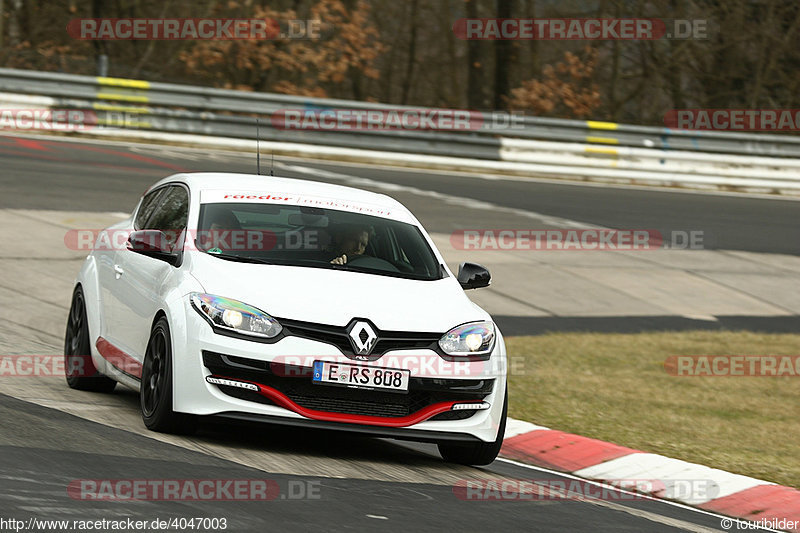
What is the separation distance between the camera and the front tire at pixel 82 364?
8773mm

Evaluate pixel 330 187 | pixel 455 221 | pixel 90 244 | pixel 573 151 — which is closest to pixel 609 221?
pixel 455 221

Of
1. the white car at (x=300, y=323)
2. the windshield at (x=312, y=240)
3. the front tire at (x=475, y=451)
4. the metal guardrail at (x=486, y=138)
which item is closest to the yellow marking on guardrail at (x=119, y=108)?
the metal guardrail at (x=486, y=138)

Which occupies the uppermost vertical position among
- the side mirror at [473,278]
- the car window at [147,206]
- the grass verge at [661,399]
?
the car window at [147,206]

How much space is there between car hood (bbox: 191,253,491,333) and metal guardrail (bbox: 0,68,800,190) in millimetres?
16188

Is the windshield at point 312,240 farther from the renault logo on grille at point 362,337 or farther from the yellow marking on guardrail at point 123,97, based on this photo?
the yellow marking on guardrail at point 123,97

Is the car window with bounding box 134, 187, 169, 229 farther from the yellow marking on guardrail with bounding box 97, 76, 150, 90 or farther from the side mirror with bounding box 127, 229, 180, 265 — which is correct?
the yellow marking on guardrail with bounding box 97, 76, 150, 90

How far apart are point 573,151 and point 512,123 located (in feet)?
4.31

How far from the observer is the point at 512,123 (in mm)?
25062

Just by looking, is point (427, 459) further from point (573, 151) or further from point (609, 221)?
point (573, 151)

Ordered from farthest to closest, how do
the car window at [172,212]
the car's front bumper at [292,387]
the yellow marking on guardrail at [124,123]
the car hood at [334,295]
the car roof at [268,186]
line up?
1. the yellow marking on guardrail at [124,123]
2. the car roof at [268,186]
3. the car window at [172,212]
4. the car hood at [334,295]
5. the car's front bumper at [292,387]

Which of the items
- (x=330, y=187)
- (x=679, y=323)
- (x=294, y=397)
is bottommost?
(x=679, y=323)

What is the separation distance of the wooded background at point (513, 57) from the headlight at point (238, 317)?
2313 cm

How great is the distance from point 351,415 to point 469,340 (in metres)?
0.79

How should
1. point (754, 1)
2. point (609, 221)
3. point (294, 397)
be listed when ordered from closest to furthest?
point (294, 397)
point (609, 221)
point (754, 1)
